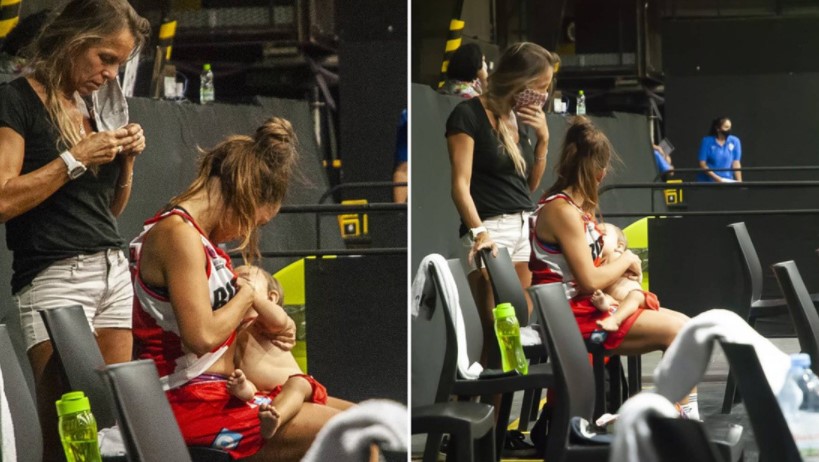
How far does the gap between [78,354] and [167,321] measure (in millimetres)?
180

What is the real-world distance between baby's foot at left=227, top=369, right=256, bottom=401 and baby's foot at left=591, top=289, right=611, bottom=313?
1.19 meters

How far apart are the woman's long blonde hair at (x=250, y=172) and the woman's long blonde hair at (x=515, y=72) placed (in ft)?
2.52

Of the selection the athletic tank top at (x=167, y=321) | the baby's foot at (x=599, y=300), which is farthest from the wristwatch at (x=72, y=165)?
the baby's foot at (x=599, y=300)

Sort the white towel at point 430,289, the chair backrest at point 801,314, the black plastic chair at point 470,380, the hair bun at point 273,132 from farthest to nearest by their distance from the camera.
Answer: the black plastic chair at point 470,380
the white towel at point 430,289
the chair backrest at point 801,314
the hair bun at point 273,132

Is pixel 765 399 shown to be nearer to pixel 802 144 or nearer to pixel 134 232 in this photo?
pixel 134 232

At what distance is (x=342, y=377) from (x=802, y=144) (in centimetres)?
144

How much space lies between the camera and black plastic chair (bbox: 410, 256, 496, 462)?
8.31ft

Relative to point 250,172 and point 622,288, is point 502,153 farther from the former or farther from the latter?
point 250,172

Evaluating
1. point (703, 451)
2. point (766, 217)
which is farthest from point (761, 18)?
point (703, 451)

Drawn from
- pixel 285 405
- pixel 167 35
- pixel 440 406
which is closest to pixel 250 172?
pixel 167 35

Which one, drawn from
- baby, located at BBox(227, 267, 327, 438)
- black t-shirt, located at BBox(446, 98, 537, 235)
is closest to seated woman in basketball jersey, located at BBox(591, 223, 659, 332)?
black t-shirt, located at BBox(446, 98, 537, 235)

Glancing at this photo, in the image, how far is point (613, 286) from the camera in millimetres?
3197

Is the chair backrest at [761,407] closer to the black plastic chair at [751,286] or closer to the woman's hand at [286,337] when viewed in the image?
the woman's hand at [286,337]

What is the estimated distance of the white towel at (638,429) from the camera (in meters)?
1.23
